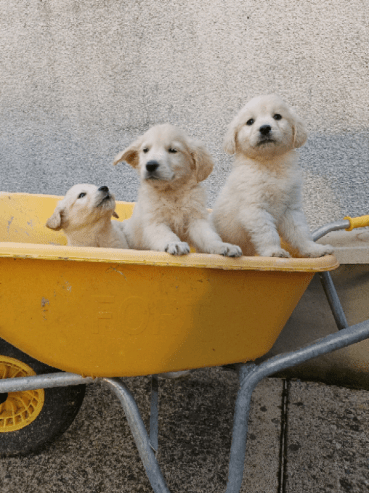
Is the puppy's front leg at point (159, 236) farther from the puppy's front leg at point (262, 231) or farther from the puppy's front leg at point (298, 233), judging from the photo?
the puppy's front leg at point (298, 233)

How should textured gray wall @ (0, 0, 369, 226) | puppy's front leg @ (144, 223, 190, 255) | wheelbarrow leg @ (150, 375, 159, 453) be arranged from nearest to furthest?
puppy's front leg @ (144, 223, 190, 255), wheelbarrow leg @ (150, 375, 159, 453), textured gray wall @ (0, 0, 369, 226)

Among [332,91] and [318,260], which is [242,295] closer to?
[318,260]

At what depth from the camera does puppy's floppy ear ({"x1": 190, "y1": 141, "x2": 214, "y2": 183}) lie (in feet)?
4.48

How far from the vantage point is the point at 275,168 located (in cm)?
138

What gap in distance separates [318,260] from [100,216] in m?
0.83

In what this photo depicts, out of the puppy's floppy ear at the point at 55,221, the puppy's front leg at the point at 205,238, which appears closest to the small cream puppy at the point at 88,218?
the puppy's floppy ear at the point at 55,221

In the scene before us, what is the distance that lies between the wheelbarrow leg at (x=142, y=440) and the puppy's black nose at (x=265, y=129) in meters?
0.95

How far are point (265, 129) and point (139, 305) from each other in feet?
2.45

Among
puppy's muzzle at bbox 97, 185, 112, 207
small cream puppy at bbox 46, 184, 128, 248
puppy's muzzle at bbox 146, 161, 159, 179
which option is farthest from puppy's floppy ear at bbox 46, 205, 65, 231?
puppy's muzzle at bbox 146, 161, 159, 179

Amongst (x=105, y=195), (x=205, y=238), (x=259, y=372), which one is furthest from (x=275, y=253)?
(x=105, y=195)

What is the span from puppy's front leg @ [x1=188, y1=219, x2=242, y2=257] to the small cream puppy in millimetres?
332

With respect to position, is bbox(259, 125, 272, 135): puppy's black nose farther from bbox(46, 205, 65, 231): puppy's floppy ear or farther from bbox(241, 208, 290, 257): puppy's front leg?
bbox(46, 205, 65, 231): puppy's floppy ear

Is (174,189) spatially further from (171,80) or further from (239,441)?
(171,80)

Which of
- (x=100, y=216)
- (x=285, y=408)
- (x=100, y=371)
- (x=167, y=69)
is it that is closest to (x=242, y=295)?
(x=100, y=371)
